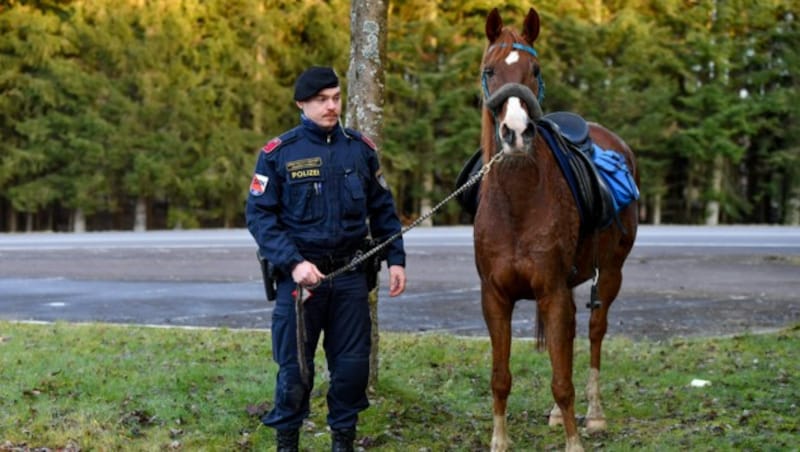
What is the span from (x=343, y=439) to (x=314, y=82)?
6.49ft

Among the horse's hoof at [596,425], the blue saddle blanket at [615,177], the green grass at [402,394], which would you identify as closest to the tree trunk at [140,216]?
the green grass at [402,394]

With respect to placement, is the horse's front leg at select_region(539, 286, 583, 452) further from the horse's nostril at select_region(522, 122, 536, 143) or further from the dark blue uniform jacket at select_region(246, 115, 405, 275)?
the dark blue uniform jacket at select_region(246, 115, 405, 275)

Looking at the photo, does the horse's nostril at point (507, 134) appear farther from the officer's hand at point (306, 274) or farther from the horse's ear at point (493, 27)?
the officer's hand at point (306, 274)

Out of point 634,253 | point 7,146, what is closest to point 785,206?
point 634,253

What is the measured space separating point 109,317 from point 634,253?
36.8 feet

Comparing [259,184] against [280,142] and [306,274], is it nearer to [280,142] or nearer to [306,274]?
[280,142]

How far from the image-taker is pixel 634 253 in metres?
20.0

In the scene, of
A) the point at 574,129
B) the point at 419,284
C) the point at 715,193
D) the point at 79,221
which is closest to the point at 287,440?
the point at 574,129

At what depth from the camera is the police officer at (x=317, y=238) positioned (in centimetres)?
555

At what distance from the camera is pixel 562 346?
5902 millimetres

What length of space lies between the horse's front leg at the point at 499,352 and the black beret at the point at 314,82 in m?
1.51

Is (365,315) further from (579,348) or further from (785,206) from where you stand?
(785,206)

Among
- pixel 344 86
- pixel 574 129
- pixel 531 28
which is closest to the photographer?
pixel 531 28

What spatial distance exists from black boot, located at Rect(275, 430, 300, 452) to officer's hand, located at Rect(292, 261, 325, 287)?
92 centimetres
